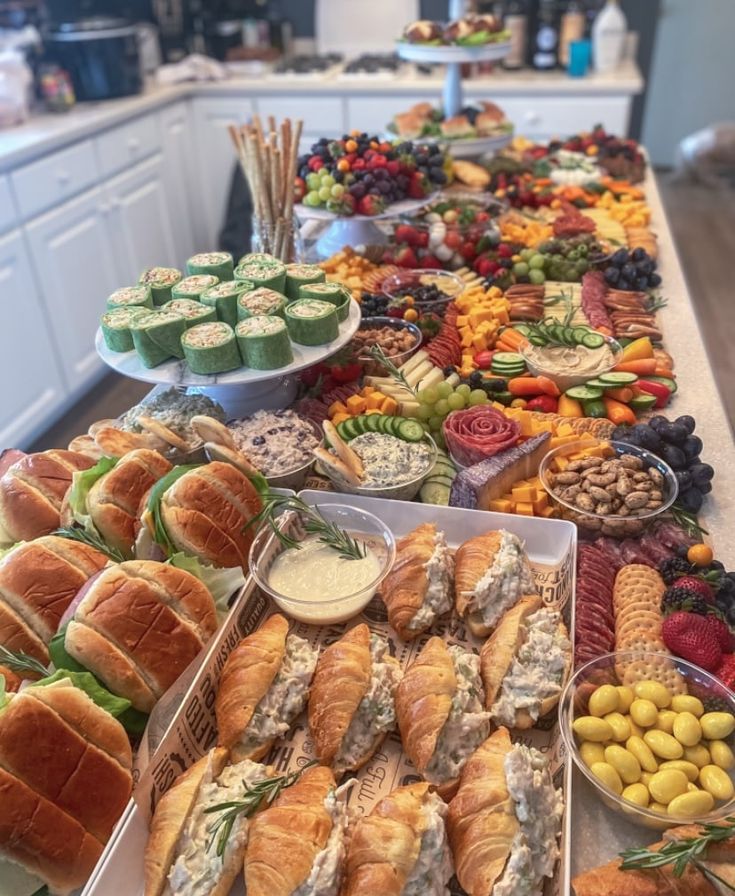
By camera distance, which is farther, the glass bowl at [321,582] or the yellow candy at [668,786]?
the glass bowl at [321,582]

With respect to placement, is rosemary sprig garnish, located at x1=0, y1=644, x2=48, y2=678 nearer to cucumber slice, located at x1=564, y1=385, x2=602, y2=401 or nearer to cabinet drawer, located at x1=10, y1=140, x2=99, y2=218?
cucumber slice, located at x1=564, y1=385, x2=602, y2=401

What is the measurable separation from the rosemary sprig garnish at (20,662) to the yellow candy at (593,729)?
2.23 ft

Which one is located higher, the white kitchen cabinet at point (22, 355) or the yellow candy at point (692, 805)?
the yellow candy at point (692, 805)

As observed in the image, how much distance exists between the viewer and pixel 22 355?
3.21 meters

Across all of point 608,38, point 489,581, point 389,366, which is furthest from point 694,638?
point 608,38

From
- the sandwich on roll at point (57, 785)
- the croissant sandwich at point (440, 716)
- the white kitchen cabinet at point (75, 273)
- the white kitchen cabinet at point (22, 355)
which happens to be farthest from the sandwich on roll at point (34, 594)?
the white kitchen cabinet at point (75, 273)

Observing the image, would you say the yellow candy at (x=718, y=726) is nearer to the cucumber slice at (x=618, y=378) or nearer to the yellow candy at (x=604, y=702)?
the yellow candy at (x=604, y=702)

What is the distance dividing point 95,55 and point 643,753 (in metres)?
4.03

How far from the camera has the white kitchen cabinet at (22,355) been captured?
3.08 m

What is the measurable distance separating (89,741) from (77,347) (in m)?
3.06

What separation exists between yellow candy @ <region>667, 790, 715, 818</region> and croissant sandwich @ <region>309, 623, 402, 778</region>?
35 cm

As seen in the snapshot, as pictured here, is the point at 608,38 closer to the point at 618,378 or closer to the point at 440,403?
the point at 618,378

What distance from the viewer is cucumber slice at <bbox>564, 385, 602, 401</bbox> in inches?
62.9

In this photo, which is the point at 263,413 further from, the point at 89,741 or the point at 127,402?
the point at 127,402
